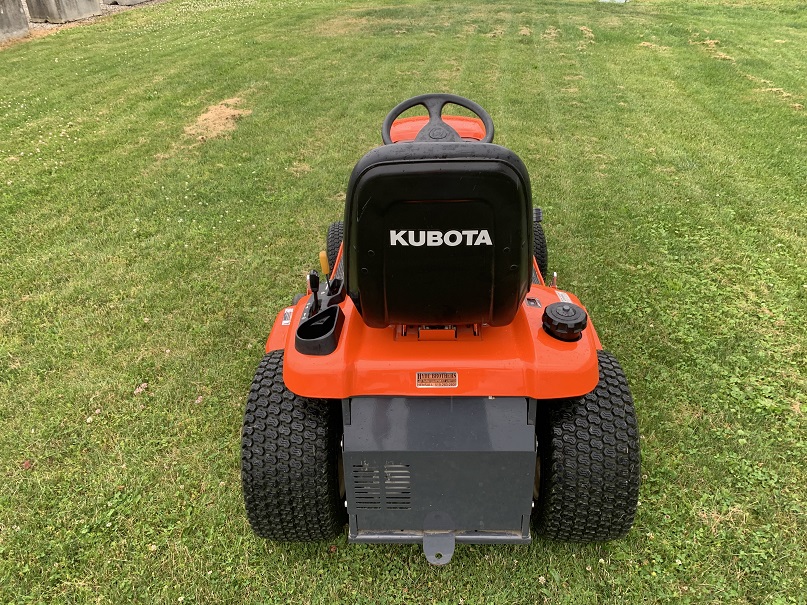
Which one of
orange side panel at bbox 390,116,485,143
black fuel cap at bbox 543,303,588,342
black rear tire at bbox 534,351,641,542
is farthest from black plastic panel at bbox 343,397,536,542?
orange side panel at bbox 390,116,485,143

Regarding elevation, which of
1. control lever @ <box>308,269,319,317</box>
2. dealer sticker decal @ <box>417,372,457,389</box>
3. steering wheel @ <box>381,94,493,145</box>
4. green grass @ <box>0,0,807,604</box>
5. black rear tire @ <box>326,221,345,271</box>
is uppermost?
steering wheel @ <box>381,94,493,145</box>

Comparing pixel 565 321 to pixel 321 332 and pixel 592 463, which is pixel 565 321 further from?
pixel 321 332

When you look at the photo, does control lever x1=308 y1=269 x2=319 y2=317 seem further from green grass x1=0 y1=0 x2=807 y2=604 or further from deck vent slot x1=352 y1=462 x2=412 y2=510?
green grass x1=0 y1=0 x2=807 y2=604

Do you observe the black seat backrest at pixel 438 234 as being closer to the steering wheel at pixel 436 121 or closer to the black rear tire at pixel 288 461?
the black rear tire at pixel 288 461

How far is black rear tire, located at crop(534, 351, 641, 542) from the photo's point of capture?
2123mm

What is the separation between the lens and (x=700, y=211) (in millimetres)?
5098

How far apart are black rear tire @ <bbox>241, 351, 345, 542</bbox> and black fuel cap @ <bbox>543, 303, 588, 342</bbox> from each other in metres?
0.90

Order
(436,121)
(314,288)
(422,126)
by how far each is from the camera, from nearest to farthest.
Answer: (314,288)
(436,121)
(422,126)

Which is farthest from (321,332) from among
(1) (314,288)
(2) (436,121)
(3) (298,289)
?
(3) (298,289)

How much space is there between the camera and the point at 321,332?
2.20m

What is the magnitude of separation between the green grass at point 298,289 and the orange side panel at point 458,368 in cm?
83

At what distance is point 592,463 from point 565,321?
53cm

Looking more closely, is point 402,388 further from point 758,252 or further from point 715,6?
point 715,6

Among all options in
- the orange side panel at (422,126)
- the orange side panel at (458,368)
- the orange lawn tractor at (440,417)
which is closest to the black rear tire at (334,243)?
the orange side panel at (422,126)
